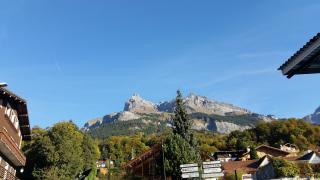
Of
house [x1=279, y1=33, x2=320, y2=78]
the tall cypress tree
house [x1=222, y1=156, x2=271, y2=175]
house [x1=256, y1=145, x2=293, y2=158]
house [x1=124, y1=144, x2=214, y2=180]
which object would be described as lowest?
house [x1=279, y1=33, x2=320, y2=78]

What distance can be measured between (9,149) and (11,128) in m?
4.82

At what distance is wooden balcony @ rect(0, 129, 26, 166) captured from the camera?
82.9 ft

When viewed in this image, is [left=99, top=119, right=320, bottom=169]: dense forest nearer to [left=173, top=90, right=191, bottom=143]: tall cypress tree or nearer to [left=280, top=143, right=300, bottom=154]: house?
[left=280, top=143, right=300, bottom=154]: house

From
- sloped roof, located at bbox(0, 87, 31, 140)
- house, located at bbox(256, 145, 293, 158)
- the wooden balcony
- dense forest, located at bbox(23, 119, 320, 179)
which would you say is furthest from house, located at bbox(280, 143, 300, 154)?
the wooden balcony

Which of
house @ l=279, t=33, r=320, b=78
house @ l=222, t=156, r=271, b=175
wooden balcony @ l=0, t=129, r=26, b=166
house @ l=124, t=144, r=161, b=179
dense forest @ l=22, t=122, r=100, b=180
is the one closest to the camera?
house @ l=279, t=33, r=320, b=78

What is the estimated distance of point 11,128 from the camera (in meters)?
32.0

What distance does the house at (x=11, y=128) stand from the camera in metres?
27.2

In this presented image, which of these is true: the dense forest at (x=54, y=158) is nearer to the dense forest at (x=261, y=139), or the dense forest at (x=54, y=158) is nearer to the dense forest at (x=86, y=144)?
the dense forest at (x=86, y=144)

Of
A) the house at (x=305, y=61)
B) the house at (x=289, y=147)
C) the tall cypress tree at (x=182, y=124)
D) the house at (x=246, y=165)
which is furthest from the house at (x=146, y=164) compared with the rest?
the house at (x=289, y=147)

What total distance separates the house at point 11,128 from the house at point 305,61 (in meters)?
20.8

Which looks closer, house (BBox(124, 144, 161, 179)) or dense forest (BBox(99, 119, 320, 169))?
house (BBox(124, 144, 161, 179))

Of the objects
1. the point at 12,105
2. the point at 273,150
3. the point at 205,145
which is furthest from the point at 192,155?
the point at 205,145

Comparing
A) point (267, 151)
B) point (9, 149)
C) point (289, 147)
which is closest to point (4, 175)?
point (9, 149)

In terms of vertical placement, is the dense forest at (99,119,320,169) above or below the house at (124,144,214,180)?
above
